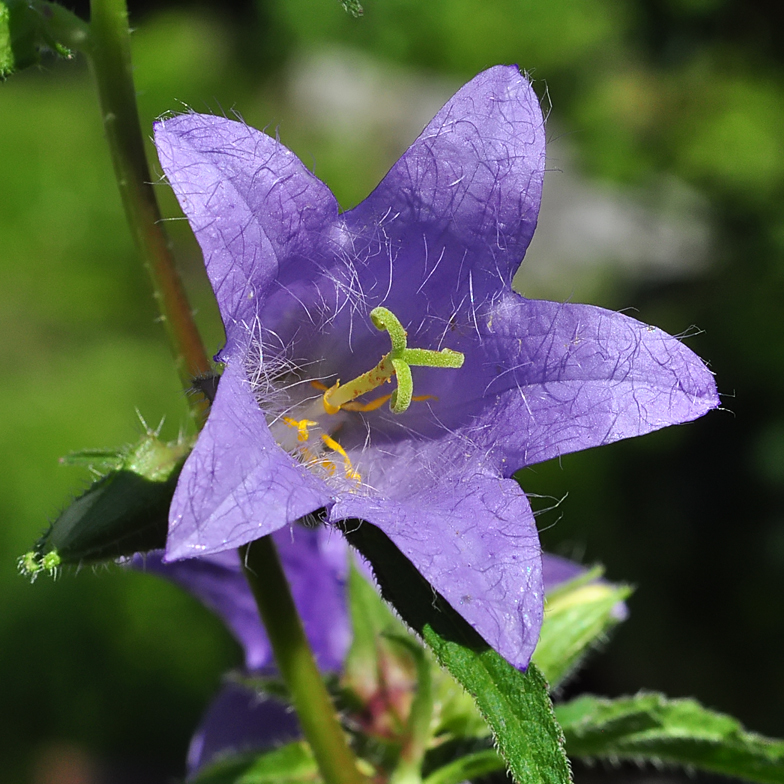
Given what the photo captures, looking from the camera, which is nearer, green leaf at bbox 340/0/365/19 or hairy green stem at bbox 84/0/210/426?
green leaf at bbox 340/0/365/19

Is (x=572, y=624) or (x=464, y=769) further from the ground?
(x=572, y=624)

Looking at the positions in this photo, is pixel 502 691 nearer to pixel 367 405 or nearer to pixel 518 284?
pixel 367 405

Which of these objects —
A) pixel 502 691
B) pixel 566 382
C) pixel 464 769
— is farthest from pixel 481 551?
pixel 464 769

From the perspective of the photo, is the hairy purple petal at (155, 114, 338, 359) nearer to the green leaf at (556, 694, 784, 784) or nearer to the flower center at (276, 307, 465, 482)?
the flower center at (276, 307, 465, 482)

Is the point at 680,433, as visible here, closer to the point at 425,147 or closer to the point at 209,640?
the point at 209,640

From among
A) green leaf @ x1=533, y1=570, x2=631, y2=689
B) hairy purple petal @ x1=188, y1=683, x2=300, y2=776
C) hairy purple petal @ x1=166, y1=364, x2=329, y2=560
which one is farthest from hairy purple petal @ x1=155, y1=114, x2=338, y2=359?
hairy purple petal @ x1=188, y1=683, x2=300, y2=776

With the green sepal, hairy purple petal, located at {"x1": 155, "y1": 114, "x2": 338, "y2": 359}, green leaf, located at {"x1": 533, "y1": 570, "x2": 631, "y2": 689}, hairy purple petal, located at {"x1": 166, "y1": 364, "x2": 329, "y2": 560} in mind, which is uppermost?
hairy purple petal, located at {"x1": 155, "y1": 114, "x2": 338, "y2": 359}
